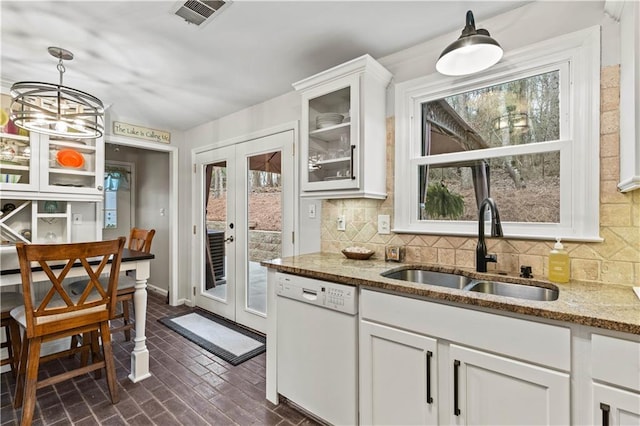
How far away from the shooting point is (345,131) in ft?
7.19

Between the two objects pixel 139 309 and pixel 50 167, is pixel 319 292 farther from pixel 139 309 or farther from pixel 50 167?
pixel 50 167

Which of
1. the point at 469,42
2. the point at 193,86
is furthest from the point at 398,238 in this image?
the point at 193,86

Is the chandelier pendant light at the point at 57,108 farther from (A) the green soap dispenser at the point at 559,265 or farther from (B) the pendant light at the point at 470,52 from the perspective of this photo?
(A) the green soap dispenser at the point at 559,265

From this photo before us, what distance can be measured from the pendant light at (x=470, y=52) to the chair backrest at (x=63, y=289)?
2184 millimetres

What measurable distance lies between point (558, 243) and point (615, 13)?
111 cm

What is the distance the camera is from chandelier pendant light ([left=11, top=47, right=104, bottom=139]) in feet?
6.42

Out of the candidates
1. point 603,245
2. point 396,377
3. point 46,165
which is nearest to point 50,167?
point 46,165

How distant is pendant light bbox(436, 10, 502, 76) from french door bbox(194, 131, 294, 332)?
158 centimetres

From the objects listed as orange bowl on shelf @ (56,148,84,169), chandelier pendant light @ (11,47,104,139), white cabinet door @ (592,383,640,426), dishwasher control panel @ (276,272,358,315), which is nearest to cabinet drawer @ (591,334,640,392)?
white cabinet door @ (592,383,640,426)

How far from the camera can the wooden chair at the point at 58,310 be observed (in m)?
1.68

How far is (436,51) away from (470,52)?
0.53 m

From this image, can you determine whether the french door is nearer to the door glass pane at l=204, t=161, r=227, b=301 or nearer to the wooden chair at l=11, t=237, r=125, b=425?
the door glass pane at l=204, t=161, r=227, b=301

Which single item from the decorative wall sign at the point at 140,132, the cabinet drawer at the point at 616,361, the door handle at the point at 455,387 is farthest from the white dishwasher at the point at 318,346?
the decorative wall sign at the point at 140,132

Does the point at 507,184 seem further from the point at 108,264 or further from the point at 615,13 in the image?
the point at 108,264
